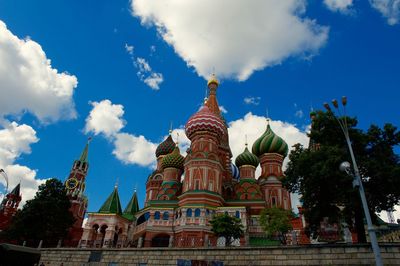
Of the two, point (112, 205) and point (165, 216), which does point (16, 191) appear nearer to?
point (112, 205)

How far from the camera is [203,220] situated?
29.7 metres

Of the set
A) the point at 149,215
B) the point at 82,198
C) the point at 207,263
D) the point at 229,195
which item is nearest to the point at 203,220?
the point at 149,215

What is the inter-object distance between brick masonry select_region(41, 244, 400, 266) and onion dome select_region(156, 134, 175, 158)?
25.6 m

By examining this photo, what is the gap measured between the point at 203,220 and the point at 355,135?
17.7 meters

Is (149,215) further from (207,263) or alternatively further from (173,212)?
(207,263)

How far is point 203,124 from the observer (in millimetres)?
36219

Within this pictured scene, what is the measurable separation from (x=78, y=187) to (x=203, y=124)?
3348cm

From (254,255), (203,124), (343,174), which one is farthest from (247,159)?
(343,174)

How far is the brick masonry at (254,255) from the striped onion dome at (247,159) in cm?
2324

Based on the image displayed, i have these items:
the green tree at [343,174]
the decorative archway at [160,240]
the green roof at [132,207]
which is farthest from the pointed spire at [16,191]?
the green tree at [343,174]

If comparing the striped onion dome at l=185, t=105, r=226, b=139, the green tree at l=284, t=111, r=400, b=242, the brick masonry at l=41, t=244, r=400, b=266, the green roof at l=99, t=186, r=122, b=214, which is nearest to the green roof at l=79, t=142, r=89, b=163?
the green roof at l=99, t=186, r=122, b=214

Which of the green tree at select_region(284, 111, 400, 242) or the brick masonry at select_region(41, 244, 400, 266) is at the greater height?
the green tree at select_region(284, 111, 400, 242)

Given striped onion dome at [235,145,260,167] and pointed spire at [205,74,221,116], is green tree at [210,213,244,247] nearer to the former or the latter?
striped onion dome at [235,145,260,167]

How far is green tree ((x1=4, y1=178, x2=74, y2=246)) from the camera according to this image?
3098cm
